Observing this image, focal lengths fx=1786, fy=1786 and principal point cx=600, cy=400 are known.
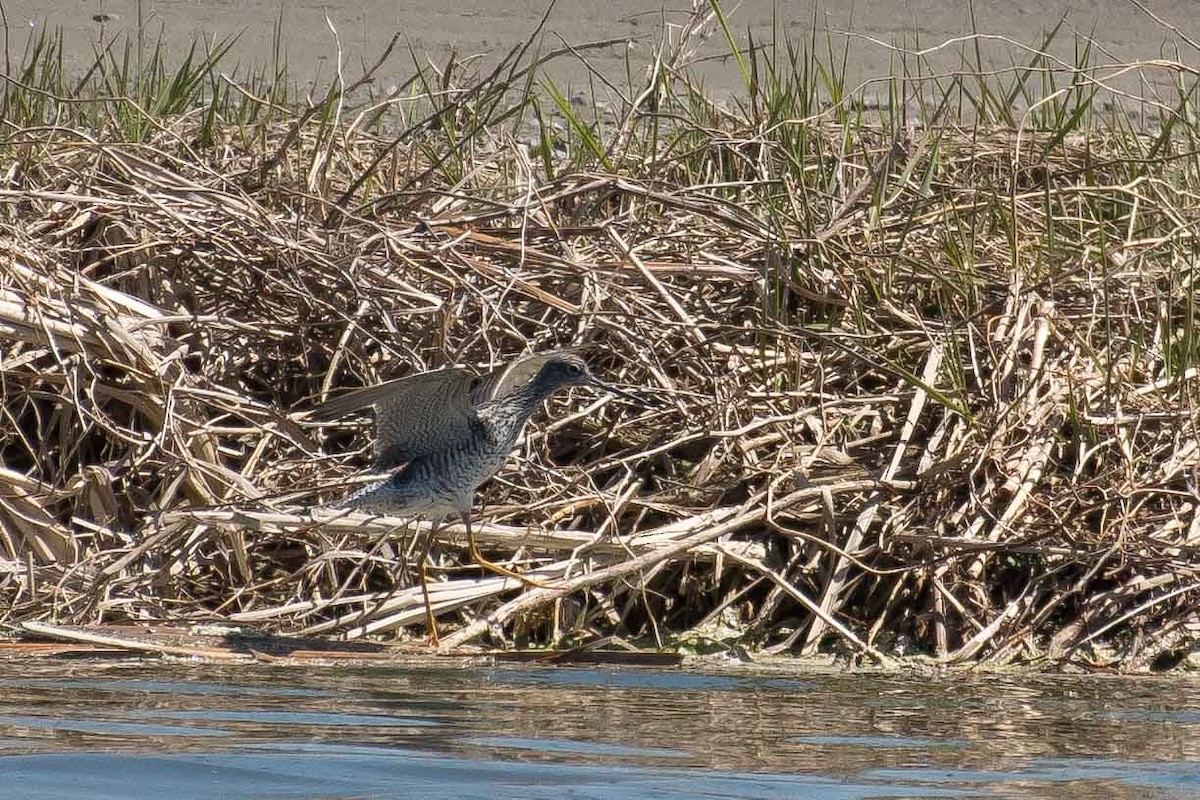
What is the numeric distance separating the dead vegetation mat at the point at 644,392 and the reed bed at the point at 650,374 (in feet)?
0.05

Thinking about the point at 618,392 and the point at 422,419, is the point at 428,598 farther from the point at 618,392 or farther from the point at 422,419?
the point at 618,392

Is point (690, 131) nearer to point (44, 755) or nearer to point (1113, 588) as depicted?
point (1113, 588)

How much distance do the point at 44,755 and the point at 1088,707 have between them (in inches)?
89.3

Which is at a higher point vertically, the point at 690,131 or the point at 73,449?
the point at 690,131

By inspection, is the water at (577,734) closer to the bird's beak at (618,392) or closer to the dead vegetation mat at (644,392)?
the dead vegetation mat at (644,392)

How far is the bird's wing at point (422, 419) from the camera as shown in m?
4.94

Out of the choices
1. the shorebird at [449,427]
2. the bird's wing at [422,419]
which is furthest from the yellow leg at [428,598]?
the bird's wing at [422,419]

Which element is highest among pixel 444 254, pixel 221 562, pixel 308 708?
pixel 444 254

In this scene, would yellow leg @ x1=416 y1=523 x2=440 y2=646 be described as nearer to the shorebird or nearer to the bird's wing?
the shorebird

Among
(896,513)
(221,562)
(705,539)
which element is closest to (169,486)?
(221,562)

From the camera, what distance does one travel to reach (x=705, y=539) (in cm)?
482

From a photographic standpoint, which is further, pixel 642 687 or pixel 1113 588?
pixel 1113 588

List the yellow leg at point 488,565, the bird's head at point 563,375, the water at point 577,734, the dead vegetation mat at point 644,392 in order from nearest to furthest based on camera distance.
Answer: the water at point 577,734 → the yellow leg at point 488,565 → the dead vegetation mat at point 644,392 → the bird's head at point 563,375

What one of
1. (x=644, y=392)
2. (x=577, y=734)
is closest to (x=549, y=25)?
(x=644, y=392)
